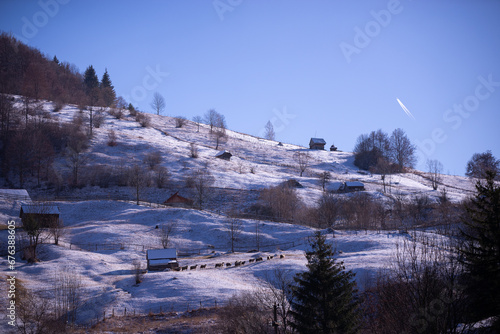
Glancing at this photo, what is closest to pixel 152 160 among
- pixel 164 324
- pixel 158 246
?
pixel 158 246

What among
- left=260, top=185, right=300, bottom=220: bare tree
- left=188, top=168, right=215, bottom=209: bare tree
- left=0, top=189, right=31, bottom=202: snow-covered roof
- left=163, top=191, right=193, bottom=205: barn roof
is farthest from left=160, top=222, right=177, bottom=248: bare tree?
left=0, top=189, right=31, bottom=202: snow-covered roof

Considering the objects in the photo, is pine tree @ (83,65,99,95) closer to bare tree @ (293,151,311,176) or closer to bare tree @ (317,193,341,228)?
bare tree @ (293,151,311,176)

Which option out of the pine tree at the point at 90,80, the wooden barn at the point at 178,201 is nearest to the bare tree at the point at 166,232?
the wooden barn at the point at 178,201

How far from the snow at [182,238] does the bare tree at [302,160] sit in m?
1.66

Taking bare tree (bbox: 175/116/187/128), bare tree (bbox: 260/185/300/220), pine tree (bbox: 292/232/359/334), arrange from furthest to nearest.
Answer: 1. bare tree (bbox: 175/116/187/128)
2. bare tree (bbox: 260/185/300/220)
3. pine tree (bbox: 292/232/359/334)

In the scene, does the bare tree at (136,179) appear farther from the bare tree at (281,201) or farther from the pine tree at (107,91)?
the pine tree at (107,91)

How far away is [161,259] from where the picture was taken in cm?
4403

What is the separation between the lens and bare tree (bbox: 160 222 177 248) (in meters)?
51.8

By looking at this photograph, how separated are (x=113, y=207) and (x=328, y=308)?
5301cm

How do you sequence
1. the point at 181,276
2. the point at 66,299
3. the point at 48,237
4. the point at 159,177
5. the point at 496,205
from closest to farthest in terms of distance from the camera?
the point at 496,205
the point at 66,299
the point at 181,276
the point at 48,237
the point at 159,177

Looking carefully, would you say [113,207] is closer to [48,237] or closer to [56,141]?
[48,237]

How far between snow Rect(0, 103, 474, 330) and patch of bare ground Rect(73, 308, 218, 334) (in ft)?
4.81

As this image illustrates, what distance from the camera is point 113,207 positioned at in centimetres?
6512

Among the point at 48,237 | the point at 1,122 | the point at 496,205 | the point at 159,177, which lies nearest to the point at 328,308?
the point at 496,205
